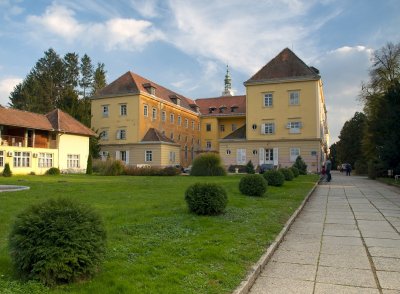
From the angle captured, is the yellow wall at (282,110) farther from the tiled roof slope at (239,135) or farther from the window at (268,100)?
the tiled roof slope at (239,135)

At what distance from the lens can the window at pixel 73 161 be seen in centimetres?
4497

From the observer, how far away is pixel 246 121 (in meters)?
51.6

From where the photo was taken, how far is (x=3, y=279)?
4.62m

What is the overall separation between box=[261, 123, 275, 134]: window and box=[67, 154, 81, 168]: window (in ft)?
77.0

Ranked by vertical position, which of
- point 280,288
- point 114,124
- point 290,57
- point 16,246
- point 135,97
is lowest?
point 280,288

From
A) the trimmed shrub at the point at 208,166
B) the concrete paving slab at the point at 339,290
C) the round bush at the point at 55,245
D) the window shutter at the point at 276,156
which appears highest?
the window shutter at the point at 276,156

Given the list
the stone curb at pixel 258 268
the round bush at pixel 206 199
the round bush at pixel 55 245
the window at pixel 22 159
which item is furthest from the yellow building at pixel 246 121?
the round bush at pixel 55 245

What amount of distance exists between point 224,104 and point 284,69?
2207cm

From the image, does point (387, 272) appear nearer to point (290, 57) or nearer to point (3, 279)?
point (3, 279)

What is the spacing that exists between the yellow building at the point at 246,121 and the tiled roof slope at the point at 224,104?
146 centimetres

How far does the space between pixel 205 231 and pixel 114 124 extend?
5021 cm

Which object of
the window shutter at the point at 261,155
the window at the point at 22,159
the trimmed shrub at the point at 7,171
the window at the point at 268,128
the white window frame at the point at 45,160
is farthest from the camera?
the window at the point at 268,128

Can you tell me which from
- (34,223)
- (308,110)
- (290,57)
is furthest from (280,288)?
(290,57)

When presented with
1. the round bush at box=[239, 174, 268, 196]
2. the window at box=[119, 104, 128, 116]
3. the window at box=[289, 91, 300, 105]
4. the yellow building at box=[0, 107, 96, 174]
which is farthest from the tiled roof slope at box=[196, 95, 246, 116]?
the round bush at box=[239, 174, 268, 196]
